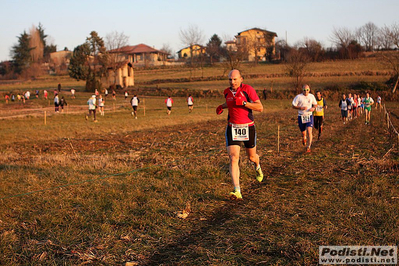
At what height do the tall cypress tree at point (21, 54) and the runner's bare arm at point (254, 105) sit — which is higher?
the tall cypress tree at point (21, 54)

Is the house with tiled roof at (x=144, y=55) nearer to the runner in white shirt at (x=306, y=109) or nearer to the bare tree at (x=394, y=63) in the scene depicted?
the bare tree at (x=394, y=63)

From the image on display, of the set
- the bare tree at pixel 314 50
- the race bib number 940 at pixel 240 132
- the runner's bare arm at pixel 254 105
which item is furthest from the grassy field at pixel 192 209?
the bare tree at pixel 314 50

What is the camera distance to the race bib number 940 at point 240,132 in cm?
663

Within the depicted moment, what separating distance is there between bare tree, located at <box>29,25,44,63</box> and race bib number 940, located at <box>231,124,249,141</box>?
412 ft

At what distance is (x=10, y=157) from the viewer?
12758mm

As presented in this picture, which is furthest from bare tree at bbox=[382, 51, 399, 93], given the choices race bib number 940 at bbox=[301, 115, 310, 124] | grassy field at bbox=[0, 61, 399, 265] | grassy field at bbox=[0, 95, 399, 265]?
grassy field at bbox=[0, 95, 399, 265]

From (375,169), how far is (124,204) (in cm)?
564

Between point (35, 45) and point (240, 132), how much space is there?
132m

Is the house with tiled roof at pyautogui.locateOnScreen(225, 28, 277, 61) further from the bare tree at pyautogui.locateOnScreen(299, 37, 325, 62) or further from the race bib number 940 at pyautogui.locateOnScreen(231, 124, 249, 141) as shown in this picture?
the race bib number 940 at pyautogui.locateOnScreen(231, 124, 249, 141)

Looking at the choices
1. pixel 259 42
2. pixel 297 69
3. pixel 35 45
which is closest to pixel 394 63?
pixel 297 69

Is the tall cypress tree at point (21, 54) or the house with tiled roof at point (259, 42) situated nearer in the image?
the house with tiled roof at point (259, 42)

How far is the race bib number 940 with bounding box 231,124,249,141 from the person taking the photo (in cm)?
663

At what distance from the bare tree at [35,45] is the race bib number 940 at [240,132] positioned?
125547 mm

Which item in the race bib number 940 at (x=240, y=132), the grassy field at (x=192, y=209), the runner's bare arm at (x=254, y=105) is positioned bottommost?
the grassy field at (x=192, y=209)
